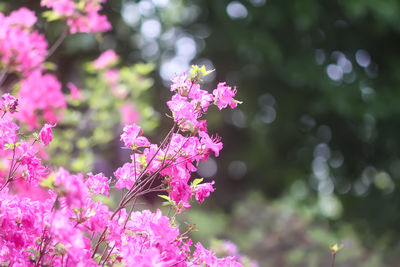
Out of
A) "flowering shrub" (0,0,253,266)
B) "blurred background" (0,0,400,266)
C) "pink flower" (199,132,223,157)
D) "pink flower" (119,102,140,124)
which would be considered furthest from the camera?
"blurred background" (0,0,400,266)

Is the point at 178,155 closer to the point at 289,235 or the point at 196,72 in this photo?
the point at 196,72

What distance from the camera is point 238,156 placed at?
6.83 meters

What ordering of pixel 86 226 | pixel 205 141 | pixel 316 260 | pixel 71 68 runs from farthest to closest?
pixel 71 68 → pixel 316 260 → pixel 205 141 → pixel 86 226

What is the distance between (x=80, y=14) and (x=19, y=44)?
0.34 meters

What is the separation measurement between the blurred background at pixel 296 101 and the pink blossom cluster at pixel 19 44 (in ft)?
7.29

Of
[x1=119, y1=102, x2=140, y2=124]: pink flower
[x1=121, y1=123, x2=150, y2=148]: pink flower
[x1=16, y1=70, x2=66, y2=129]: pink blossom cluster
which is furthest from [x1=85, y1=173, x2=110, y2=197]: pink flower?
[x1=119, y1=102, x2=140, y2=124]: pink flower

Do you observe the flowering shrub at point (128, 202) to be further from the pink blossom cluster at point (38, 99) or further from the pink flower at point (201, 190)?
the pink blossom cluster at point (38, 99)

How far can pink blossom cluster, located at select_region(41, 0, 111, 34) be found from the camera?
2115mm

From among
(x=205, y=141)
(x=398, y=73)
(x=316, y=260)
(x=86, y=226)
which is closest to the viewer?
(x=86, y=226)

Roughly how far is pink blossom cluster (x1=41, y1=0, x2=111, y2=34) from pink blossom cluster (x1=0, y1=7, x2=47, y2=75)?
6.6 inches

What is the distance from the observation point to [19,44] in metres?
2.12

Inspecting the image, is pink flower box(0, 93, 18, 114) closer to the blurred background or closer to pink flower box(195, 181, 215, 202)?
pink flower box(195, 181, 215, 202)

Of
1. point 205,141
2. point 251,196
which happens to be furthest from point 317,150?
point 205,141

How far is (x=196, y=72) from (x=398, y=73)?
194 inches
